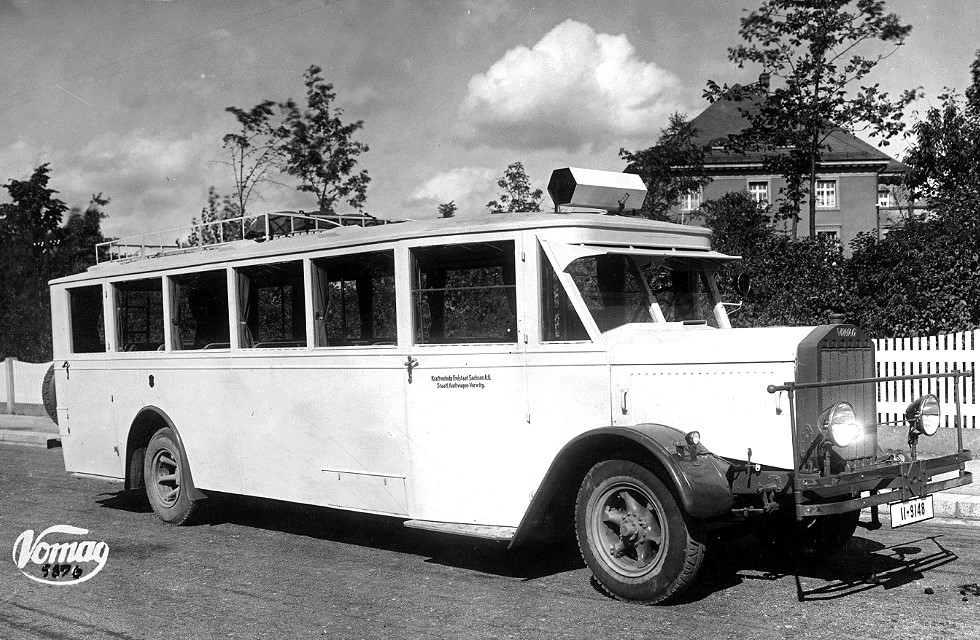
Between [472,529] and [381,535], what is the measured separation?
6.55 ft

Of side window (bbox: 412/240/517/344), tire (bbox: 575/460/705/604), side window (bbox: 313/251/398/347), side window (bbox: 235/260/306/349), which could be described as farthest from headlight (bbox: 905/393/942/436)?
side window (bbox: 235/260/306/349)

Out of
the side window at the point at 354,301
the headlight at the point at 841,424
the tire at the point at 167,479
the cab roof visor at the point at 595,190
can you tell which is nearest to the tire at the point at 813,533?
the headlight at the point at 841,424

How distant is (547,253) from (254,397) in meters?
3.15

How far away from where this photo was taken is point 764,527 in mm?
6605

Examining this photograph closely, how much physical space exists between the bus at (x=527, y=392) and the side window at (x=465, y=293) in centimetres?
2

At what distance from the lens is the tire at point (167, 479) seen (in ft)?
30.0

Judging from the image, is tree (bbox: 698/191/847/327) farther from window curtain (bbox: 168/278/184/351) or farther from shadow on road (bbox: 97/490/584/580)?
window curtain (bbox: 168/278/184/351)

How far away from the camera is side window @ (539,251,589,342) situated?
642cm

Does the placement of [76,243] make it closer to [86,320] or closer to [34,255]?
[34,255]

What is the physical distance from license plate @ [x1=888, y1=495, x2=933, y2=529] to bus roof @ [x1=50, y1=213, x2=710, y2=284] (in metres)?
2.30

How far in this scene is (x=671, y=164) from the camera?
19500 mm

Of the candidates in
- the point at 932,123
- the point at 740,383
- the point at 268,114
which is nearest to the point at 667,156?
the point at 932,123

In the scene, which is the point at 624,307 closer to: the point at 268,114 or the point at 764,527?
the point at 764,527

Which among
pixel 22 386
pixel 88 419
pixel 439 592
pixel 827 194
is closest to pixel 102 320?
pixel 88 419
